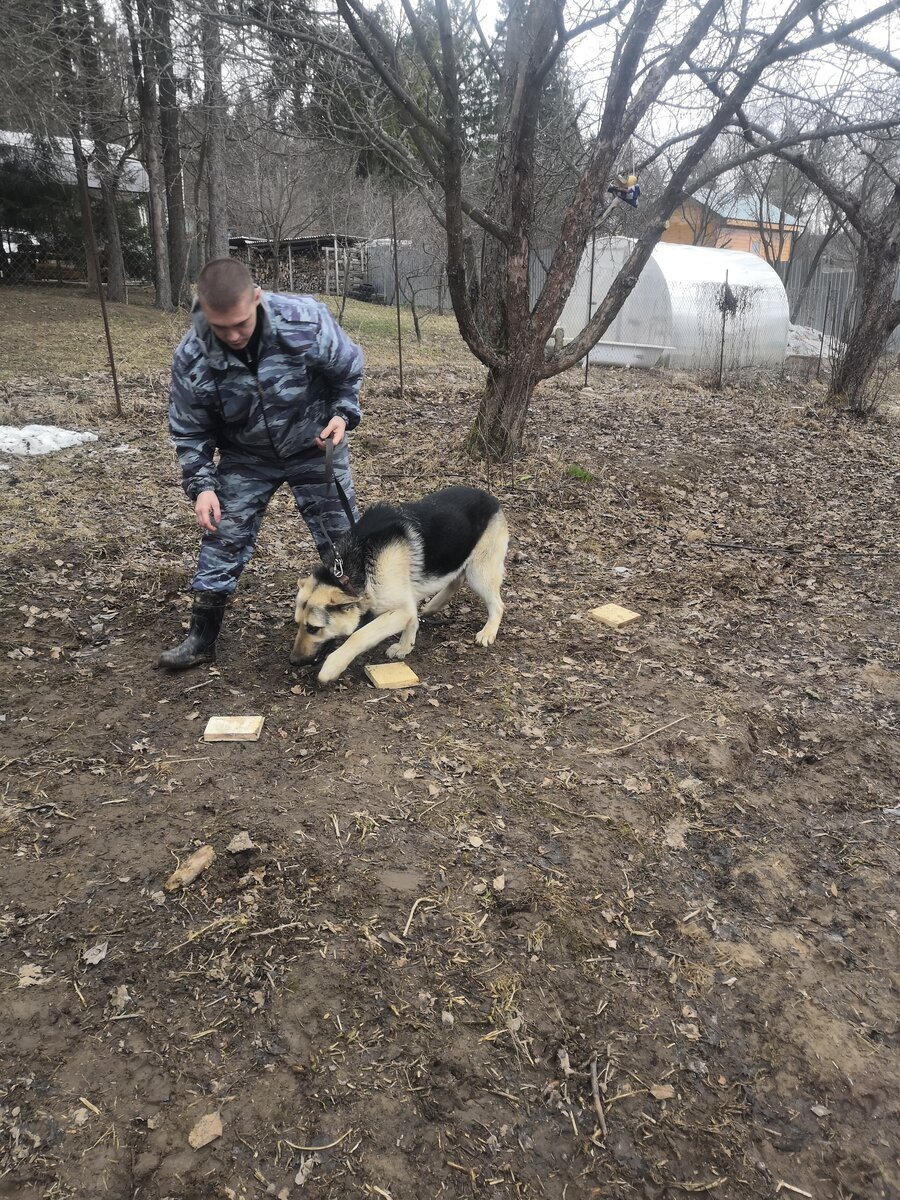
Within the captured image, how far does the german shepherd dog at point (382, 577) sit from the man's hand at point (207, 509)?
2.00 feet

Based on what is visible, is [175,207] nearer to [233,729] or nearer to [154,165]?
[154,165]

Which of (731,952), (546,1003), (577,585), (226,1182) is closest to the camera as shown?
(226,1182)

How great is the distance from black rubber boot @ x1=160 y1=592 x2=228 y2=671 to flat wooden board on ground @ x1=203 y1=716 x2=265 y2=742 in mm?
601

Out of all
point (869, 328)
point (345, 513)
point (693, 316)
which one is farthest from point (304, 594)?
point (693, 316)

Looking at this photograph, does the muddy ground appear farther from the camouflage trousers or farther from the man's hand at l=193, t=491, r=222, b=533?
the man's hand at l=193, t=491, r=222, b=533

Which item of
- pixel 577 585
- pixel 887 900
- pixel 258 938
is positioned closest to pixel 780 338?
pixel 577 585

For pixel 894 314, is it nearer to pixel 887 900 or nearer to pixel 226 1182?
pixel 887 900

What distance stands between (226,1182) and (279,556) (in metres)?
4.60

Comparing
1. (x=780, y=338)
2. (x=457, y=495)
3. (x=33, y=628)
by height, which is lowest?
(x=33, y=628)

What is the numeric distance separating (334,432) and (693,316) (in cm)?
1615

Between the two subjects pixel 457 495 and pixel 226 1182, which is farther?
pixel 457 495

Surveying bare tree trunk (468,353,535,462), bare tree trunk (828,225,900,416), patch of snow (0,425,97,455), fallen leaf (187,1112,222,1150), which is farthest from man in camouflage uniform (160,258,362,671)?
bare tree trunk (828,225,900,416)

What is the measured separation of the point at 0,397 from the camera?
33.0 feet

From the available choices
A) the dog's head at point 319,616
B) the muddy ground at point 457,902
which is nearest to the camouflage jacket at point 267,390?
the dog's head at point 319,616
